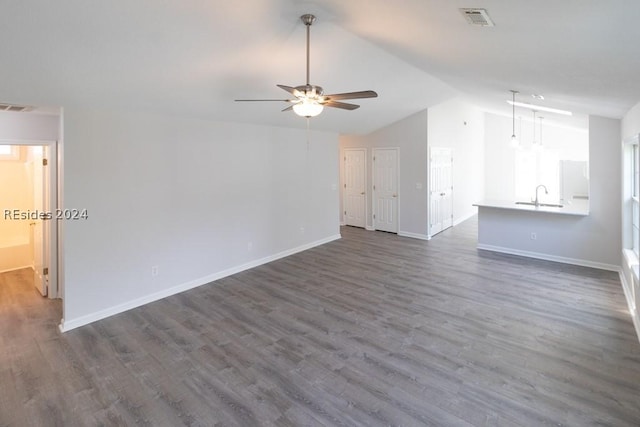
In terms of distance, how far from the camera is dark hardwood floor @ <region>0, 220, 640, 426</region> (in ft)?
8.09

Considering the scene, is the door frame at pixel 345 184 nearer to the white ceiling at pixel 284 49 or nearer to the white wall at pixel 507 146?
the white ceiling at pixel 284 49

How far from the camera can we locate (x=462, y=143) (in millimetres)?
9516

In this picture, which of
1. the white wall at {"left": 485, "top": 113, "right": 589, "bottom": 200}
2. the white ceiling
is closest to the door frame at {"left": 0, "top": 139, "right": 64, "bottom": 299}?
the white ceiling

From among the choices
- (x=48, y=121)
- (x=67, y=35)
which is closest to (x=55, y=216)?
(x=48, y=121)

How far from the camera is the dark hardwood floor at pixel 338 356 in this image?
2.46 meters

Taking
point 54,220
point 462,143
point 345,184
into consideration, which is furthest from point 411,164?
point 54,220

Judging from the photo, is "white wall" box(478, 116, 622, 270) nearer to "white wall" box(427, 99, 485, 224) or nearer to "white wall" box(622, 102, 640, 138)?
"white wall" box(622, 102, 640, 138)

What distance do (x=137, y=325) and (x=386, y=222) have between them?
6.15m

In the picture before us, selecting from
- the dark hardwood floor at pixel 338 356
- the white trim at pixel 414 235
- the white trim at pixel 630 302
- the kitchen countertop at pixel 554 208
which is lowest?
the dark hardwood floor at pixel 338 356

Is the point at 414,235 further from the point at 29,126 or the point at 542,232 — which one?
the point at 29,126

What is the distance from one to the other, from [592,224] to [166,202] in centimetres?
652

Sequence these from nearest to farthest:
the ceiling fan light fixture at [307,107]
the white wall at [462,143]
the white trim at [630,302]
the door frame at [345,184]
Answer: the ceiling fan light fixture at [307,107], the white trim at [630,302], the white wall at [462,143], the door frame at [345,184]

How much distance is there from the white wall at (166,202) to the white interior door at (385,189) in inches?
100.0

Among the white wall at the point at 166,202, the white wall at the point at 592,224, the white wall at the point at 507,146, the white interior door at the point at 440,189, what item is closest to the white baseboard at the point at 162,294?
the white wall at the point at 166,202
